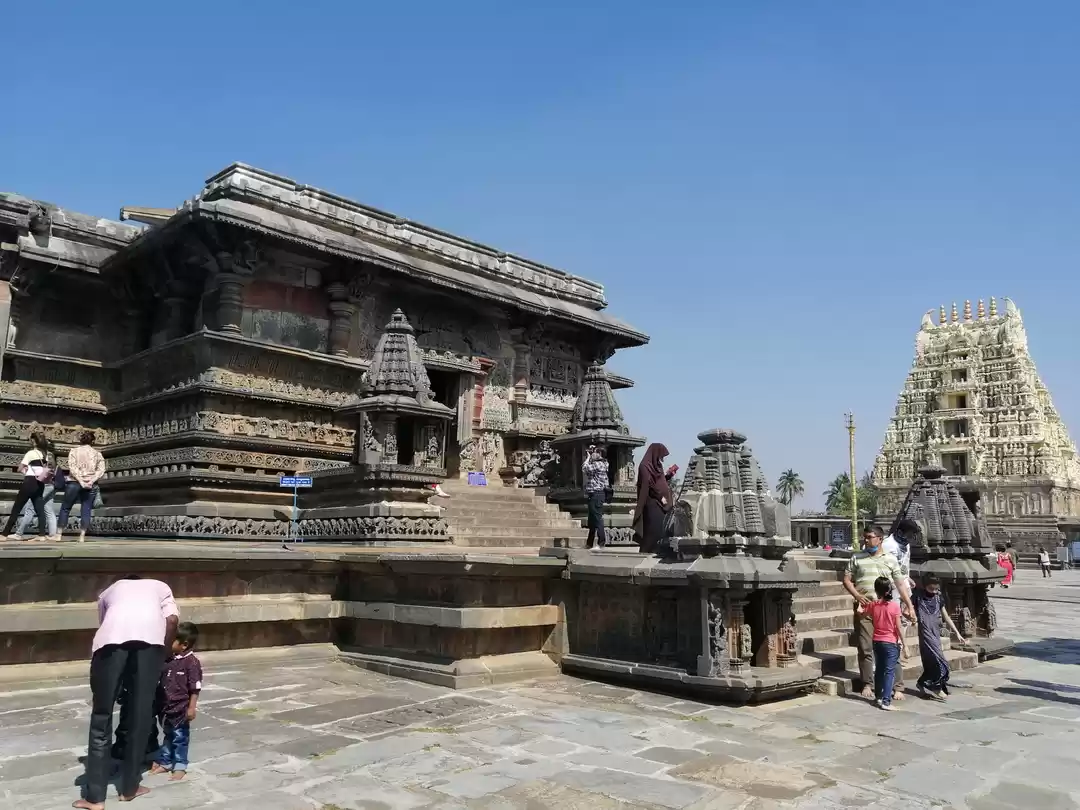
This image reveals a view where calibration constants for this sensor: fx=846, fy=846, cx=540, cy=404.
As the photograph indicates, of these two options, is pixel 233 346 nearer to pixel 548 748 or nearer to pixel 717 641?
pixel 717 641

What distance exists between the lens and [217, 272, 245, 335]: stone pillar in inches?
609

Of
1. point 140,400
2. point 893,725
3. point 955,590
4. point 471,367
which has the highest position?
point 471,367

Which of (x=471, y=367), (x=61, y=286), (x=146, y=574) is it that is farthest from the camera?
(x=471, y=367)

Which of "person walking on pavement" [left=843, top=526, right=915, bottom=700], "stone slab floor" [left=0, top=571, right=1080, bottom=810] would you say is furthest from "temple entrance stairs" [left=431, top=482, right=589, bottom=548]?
"stone slab floor" [left=0, top=571, right=1080, bottom=810]

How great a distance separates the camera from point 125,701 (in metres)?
4.58

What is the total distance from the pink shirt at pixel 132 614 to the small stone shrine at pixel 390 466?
844cm

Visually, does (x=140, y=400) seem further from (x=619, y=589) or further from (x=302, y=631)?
(x=619, y=589)

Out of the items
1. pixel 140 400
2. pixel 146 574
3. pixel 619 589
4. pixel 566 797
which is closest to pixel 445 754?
pixel 566 797

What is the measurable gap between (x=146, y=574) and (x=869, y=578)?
22.7 ft

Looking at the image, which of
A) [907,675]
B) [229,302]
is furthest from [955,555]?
[229,302]

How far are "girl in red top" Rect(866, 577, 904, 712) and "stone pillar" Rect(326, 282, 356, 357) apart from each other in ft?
39.2

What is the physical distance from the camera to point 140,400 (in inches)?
641

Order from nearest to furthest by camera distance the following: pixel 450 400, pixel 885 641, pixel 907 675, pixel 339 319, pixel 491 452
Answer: pixel 885 641 < pixel 907 675 < pixel 339 319 < pixel 450 400 < pixel 491 452

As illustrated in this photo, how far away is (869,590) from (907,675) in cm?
154
